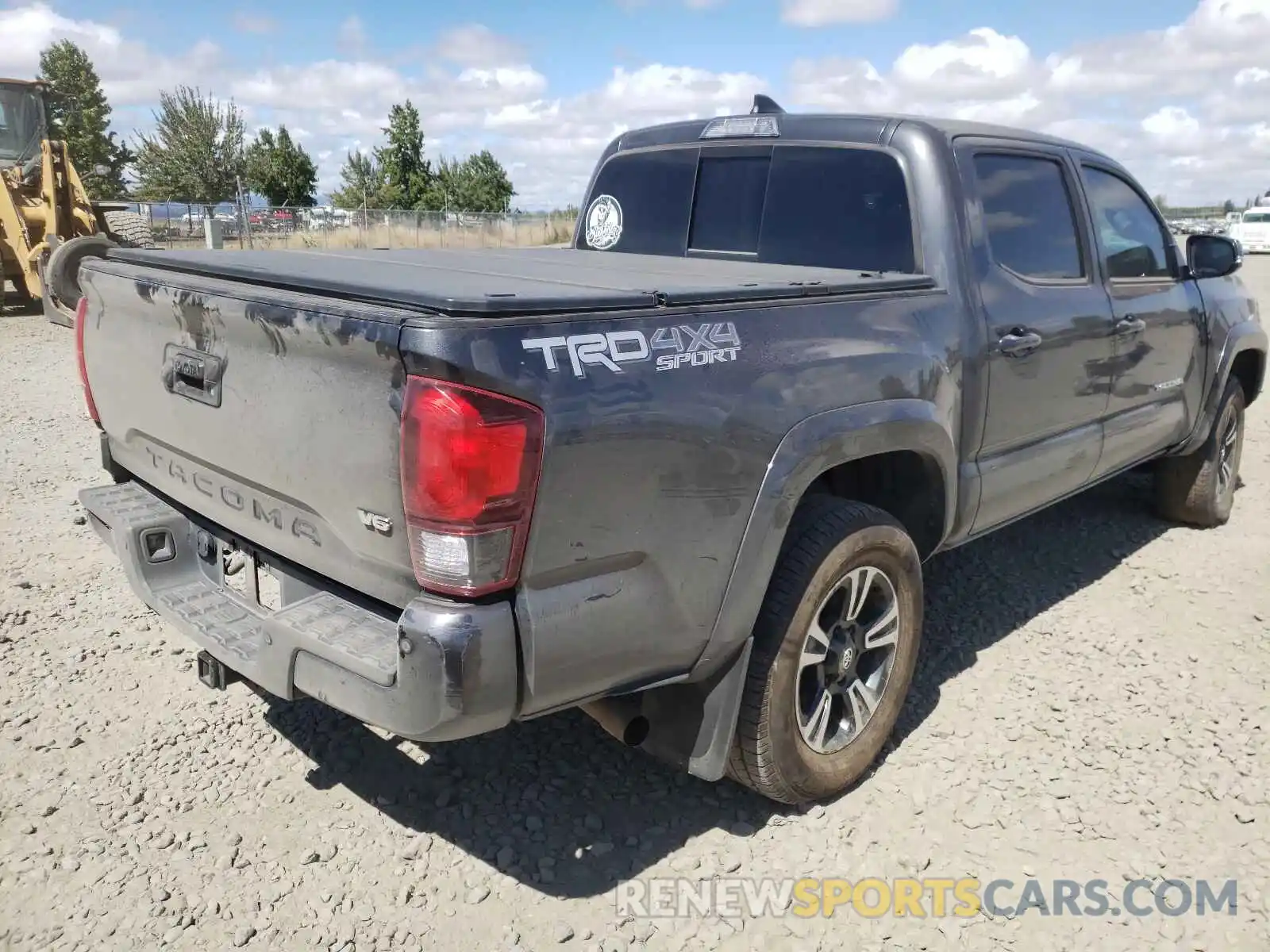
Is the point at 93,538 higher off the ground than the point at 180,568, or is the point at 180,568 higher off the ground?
the point at 180,568

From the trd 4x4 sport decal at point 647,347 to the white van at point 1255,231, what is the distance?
40.0 meters

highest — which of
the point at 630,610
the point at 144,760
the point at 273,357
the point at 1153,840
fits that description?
the point at 273,357

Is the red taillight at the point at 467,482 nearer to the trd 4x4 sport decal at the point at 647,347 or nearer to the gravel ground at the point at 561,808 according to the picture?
the trd 4x4 sport decal at the point at 647,347

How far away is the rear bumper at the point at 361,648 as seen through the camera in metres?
2.03

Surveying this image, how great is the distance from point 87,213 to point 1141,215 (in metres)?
14.0

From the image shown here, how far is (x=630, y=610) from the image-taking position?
2279mm

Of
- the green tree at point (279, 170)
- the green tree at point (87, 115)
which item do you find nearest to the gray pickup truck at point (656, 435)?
the green tree at point (279, 170)

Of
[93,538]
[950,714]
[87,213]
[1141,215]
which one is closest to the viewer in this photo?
[950,714]

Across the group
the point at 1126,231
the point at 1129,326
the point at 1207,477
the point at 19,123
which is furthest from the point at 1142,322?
the point at 19,123

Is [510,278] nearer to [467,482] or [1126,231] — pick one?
[467,482]

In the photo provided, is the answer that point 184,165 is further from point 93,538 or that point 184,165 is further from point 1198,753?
point 1198,753

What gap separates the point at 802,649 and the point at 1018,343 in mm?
1452

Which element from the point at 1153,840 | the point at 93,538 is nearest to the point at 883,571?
the point at 1153,840

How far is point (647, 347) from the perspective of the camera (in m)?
2.21
